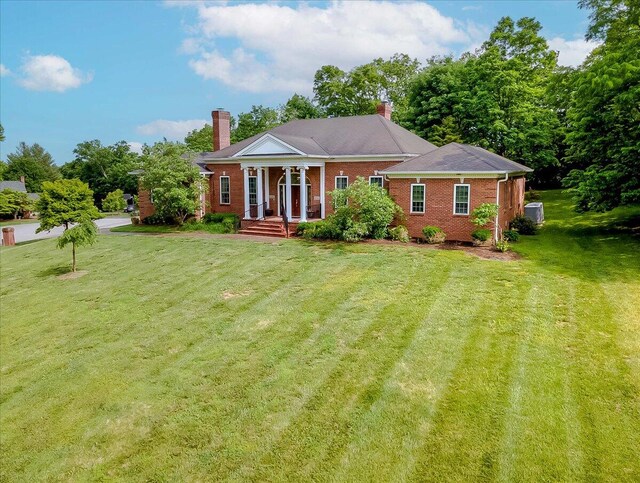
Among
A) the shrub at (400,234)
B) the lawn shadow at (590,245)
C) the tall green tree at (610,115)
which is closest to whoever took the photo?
the lawn shadow at (590,245)

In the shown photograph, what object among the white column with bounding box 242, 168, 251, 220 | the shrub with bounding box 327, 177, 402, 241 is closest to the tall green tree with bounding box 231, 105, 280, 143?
the white column with bounding box 242, 168, 251, 220

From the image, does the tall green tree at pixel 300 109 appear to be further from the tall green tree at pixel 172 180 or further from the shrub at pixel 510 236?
the shrub at pixel 510 236

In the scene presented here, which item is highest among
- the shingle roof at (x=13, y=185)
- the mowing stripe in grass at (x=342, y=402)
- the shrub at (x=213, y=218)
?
the shingle roof at (x=13, y=185)

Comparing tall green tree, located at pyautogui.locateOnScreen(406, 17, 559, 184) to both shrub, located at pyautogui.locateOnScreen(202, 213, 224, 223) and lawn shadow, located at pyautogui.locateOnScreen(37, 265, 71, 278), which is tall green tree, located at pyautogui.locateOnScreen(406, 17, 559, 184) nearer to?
shrub, located at pyautogui.locateOnScreen(202, 213, 224, 223)

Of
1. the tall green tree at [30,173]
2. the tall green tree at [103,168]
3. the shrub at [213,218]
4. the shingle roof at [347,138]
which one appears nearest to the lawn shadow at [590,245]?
the shingle roof at [347,138]

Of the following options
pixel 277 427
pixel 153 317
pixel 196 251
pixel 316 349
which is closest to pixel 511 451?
pixel 277 427

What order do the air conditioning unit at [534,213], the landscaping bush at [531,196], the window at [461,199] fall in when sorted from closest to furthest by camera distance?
the window at [461,199] → the air conditioning unit at [534,213] → the landscaping bush at [531,196]
